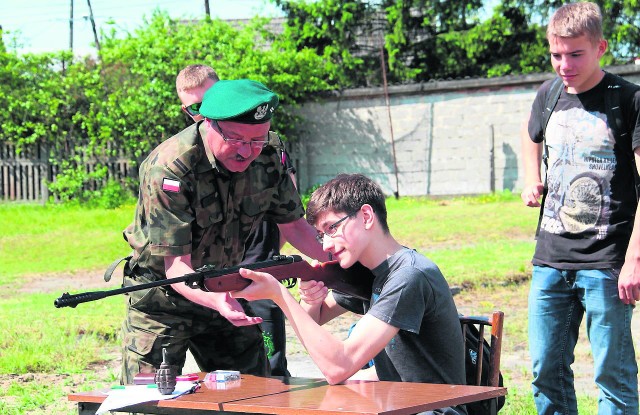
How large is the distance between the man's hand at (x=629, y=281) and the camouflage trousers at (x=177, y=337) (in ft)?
5.49

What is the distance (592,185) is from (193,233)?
1.80 meters

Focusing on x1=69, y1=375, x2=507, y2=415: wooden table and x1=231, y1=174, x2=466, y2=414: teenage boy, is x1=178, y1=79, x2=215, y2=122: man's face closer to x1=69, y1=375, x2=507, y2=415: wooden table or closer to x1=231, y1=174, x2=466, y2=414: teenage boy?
x1=231, y1=174, x2=466, y2=414: teenage boy

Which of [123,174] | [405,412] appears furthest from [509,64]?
[405,412]

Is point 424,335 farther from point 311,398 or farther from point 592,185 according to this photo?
point 592,185

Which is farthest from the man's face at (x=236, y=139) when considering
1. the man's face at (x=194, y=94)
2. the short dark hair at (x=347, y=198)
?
the man's face at (x=194, y=94)

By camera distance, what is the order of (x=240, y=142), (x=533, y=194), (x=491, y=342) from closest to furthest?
(x=491, y=342) → (x=240, y=142) → (x=533, y=194)

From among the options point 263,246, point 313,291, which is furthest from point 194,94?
point 313,291

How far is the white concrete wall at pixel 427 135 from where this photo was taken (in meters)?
18.9

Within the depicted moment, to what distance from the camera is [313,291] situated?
13.5 ft

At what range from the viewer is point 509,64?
957 inches

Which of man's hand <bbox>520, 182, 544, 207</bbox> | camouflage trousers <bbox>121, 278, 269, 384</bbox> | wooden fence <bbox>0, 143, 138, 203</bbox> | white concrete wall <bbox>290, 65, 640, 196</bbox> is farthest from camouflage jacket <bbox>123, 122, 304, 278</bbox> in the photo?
wooden fence <bbox>0, 143, 138, 203</bbox>

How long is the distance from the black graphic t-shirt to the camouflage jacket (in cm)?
124

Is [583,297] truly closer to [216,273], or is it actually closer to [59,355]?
[216,273]

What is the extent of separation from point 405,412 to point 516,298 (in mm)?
6901
